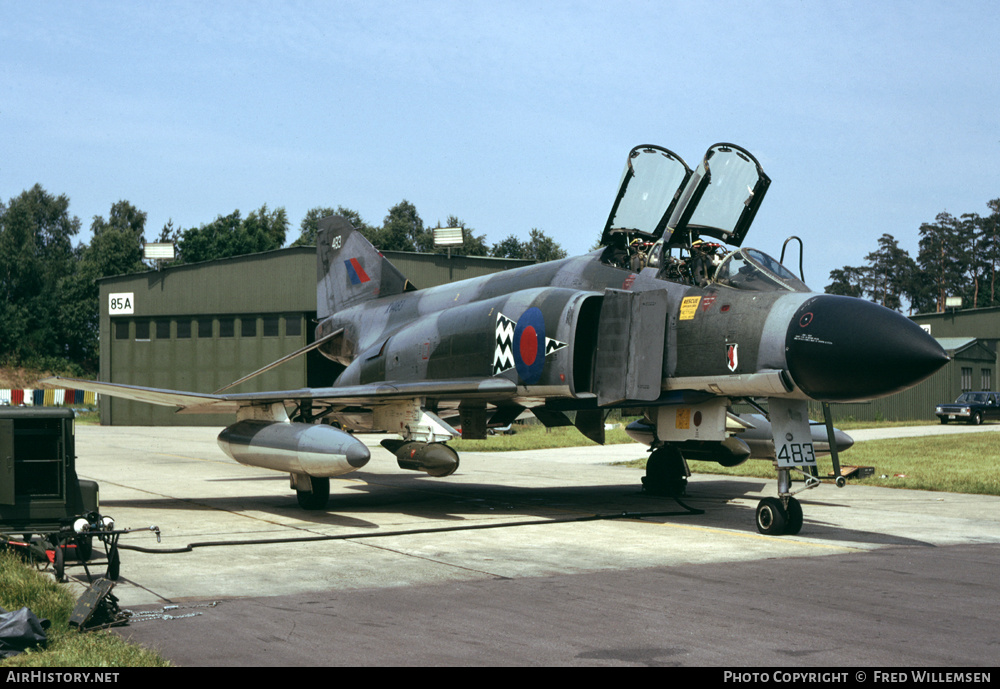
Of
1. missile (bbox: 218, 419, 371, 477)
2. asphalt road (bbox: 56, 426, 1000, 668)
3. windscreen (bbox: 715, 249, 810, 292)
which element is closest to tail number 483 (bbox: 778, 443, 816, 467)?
asphalt road (bbox: 56, 426, 1000, 668)

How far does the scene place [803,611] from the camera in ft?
22.3

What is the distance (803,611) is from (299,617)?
3.63 metres

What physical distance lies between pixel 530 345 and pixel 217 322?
3470 centimetres

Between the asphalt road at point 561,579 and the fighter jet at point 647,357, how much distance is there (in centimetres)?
96

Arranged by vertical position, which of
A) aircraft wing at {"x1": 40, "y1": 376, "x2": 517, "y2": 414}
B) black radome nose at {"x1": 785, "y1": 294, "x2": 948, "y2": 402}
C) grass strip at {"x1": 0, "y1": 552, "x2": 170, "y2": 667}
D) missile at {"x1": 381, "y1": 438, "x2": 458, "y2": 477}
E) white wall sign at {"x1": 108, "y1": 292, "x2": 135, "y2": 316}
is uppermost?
white wall sign at {"x1": 108, "y1": 292, "x2": 135, "y2": 316}

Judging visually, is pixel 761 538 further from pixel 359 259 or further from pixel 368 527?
pixel 359 259

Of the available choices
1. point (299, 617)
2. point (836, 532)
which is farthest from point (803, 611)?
point (836, 532)

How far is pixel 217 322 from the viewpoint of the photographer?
1743 inches

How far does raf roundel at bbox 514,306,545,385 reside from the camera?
1231cm

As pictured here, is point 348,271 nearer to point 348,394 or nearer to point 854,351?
point 348,394

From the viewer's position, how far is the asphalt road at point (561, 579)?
5727 millimetres

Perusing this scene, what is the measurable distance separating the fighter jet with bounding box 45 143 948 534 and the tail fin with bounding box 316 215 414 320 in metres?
3.03

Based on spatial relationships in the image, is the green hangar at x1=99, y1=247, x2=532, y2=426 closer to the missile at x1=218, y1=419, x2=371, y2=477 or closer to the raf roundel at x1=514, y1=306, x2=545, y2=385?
the missile at x1=218, y1=419, x2=371, y2=477

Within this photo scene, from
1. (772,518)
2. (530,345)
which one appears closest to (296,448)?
(530,345)
